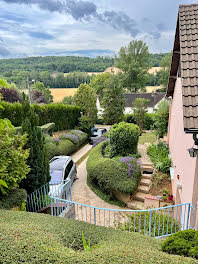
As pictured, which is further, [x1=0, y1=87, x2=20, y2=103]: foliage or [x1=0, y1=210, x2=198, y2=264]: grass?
[x1=0, y1=87, x2=20, y2=103]: foliage

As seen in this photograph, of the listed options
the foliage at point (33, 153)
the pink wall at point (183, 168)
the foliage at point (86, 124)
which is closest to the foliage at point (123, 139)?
the pink wall at point (183, 168)

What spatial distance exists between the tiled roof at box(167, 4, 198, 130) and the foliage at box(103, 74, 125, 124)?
16599 mm

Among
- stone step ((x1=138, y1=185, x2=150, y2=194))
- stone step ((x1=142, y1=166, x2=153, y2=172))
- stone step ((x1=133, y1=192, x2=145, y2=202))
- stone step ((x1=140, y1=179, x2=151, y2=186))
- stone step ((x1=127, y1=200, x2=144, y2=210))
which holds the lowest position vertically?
stone step ((x1=127, y1=200, x2=144, y2=210))

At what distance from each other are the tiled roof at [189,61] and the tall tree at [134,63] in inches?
1392

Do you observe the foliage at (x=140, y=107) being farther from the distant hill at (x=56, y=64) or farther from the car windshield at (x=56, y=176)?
the distant hill at (x=56, y=64)

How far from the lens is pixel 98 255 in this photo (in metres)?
2.77

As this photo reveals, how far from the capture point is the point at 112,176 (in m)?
9.00

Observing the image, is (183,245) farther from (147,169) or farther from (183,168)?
(147,169)

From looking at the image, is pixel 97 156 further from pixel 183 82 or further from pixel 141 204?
pixel 183 82

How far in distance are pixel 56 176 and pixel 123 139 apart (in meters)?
3.92

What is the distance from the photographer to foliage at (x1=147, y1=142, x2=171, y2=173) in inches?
393

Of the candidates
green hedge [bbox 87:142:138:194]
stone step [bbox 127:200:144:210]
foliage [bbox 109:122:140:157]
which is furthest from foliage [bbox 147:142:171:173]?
stone step [bbox 127:200:144:210]

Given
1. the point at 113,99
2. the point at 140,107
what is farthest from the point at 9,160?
the point at 140,107

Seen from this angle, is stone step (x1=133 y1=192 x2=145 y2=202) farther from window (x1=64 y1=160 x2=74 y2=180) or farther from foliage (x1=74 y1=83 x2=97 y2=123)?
foliage (x1=74 y1=83 x2=97 y2=123)
